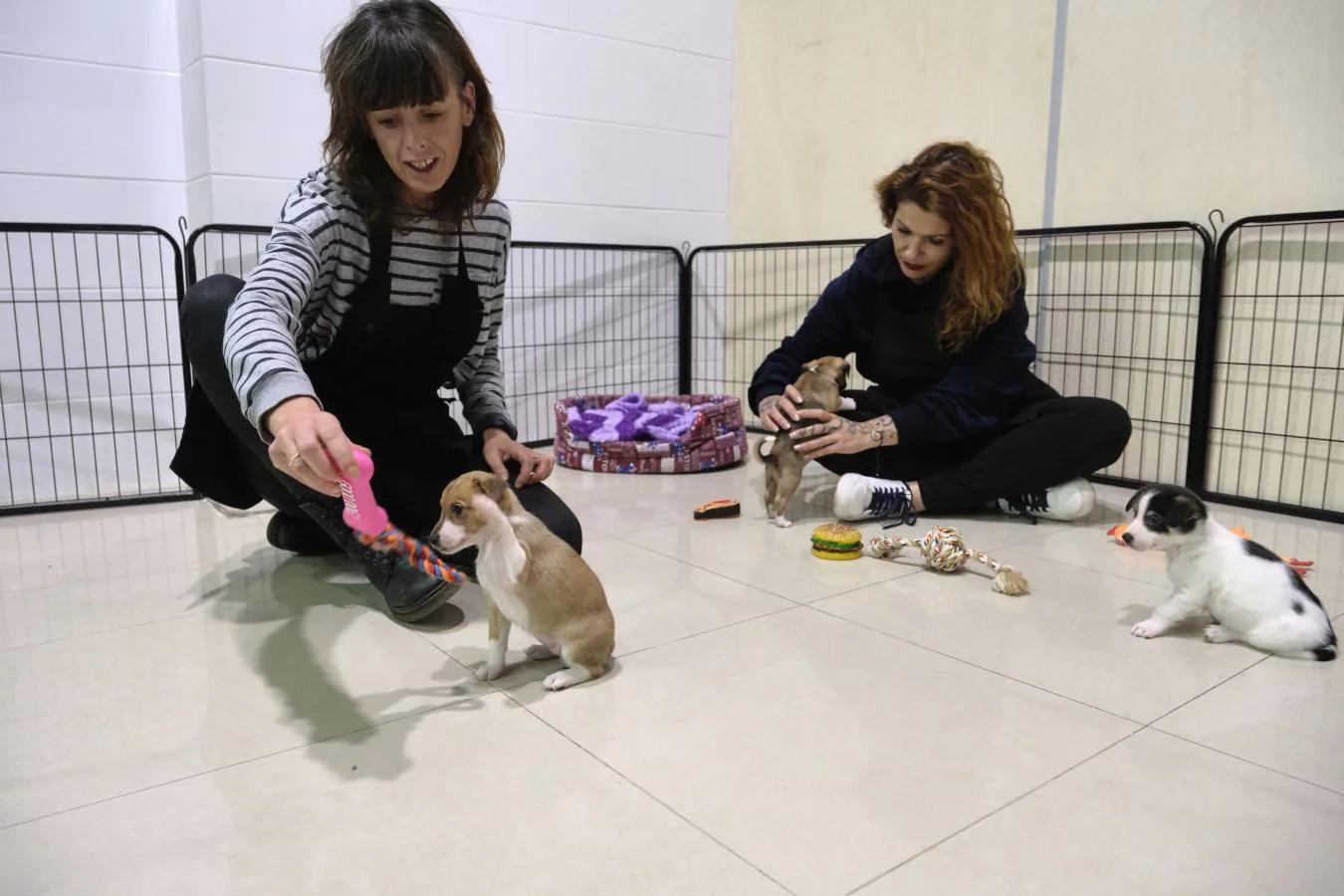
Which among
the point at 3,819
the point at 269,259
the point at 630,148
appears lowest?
the point at 3,819

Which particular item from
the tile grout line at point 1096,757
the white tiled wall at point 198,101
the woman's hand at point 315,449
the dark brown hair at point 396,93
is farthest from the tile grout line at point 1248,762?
the white tiled wall at point 198,101

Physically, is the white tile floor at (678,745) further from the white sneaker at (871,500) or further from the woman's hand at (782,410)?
the woman's hand at (782,410)

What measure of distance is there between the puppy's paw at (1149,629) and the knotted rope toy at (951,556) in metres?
0.26

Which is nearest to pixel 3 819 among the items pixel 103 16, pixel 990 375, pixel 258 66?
pixel 990 375

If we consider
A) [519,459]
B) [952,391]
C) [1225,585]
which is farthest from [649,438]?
[1225,585]

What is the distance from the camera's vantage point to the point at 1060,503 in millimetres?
2447

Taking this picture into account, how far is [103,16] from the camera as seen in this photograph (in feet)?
9.29

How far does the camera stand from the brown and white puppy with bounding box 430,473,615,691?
133 centimetres

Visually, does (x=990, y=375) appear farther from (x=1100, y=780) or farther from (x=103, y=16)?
(x=103, y=16)

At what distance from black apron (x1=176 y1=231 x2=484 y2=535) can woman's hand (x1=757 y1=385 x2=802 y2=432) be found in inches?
33.7

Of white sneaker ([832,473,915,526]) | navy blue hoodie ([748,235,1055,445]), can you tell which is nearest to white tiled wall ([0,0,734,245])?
navy blue hoodie ([748,235,1055,445])

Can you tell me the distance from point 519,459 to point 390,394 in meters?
0.29

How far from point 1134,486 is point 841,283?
3.62ft

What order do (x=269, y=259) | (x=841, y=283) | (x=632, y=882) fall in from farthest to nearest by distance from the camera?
(x=841, y=283), (x=269, y=259), (x=632, y=882)
